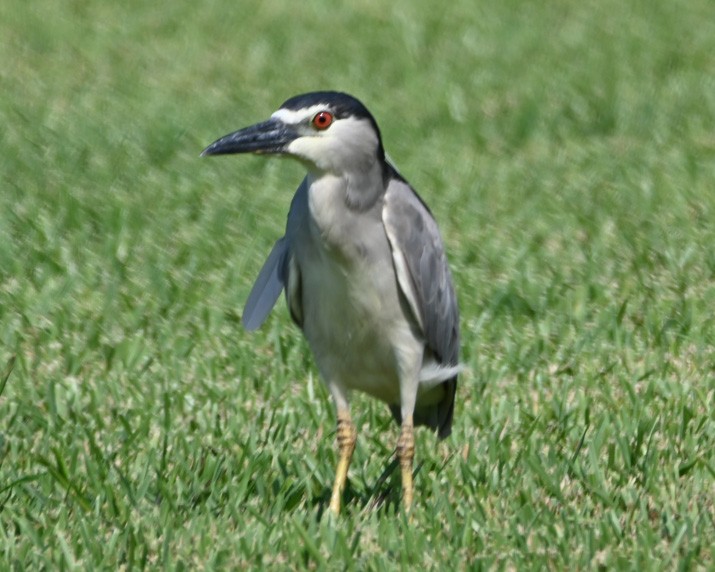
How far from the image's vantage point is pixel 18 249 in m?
7.14

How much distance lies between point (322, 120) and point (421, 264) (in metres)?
0.59

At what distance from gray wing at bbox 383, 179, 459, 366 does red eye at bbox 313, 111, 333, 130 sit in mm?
340

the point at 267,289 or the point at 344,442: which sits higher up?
the point at 267,289

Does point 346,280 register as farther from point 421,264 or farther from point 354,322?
point 421,264

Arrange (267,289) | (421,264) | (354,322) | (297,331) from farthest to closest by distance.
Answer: (297,331) → (267,289) → (421,264) → (354,322)

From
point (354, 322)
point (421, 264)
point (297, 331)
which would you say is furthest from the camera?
point (297, 331)

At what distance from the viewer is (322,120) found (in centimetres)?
454

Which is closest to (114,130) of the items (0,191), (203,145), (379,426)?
(203,145)

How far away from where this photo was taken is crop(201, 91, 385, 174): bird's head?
4.52 m

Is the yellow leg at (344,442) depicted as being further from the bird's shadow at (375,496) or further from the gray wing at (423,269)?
the gray wing at (423,269)

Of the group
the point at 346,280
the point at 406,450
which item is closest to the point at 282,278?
the point at 346,280

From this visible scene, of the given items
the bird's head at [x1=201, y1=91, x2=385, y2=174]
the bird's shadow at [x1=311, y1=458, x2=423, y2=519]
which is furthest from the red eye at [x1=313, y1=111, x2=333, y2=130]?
the bird's shadow at [x1=311, y1=458, x2=423, y2=519]

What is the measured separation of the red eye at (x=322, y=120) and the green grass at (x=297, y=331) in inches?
46.7

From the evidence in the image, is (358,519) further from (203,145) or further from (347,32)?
(347,32)
